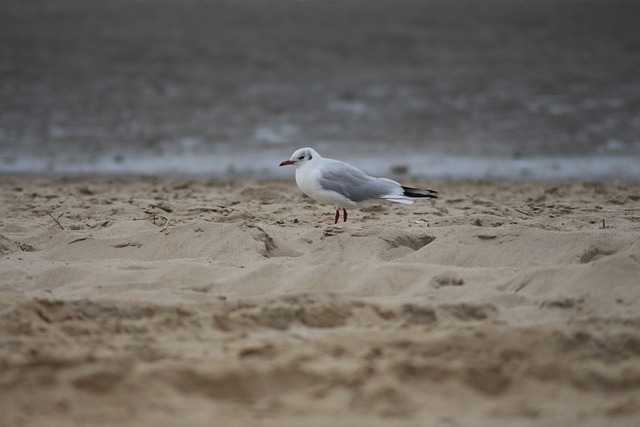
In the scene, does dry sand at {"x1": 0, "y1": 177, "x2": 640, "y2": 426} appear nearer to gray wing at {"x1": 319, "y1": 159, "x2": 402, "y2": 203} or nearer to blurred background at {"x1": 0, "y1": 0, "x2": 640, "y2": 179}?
gray wing at {"x1": 319, "y1": 159, "x2": 402, "y2": 203}

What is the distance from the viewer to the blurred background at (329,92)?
11656 mm

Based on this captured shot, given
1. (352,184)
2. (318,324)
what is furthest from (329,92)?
(318,324)

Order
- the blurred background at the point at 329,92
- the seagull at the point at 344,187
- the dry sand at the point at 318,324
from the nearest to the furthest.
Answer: the dry sand at the point at 318,324
the seagull at the point at 344,187
the blurred background at the point at 329,92

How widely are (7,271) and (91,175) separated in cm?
591

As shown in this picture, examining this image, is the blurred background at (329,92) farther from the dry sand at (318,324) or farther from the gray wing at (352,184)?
the dry sand at (318,324)

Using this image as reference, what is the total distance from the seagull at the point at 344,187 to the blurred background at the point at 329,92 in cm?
450

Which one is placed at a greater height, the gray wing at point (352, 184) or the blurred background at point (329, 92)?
the blurred background at point (329, 92)

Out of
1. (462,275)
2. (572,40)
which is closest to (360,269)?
(462,275)

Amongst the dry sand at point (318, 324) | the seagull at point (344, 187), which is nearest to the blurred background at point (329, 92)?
the seagull at point (344, 187)

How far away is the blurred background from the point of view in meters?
11.7

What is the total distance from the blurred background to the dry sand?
536 cm

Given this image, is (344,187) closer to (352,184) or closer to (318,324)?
(352,184)

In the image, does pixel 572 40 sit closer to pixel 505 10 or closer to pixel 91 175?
pixel 505 10

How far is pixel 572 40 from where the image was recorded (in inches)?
850
